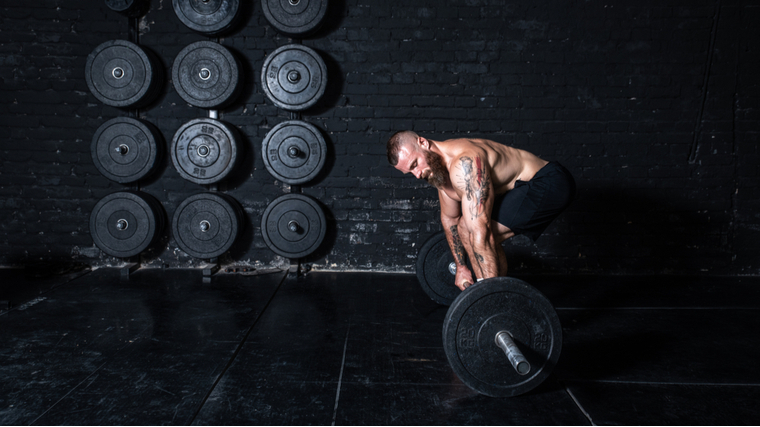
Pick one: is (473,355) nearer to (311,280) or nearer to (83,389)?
(83,389)

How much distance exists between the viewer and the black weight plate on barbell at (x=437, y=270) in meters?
2.67

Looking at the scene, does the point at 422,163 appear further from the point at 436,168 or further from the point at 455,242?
the point at 455,242

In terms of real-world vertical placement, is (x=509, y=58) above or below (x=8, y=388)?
above

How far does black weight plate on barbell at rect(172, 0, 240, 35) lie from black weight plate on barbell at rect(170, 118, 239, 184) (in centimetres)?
70

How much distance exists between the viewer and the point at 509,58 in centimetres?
340

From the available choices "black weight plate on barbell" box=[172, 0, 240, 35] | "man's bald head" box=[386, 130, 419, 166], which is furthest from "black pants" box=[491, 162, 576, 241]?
"black weight plate on barbell" box=[172, 0, 240, 35]

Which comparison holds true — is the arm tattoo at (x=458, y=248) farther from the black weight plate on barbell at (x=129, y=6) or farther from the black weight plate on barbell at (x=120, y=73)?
the black weight plate on barbell at (x=129, y=6)

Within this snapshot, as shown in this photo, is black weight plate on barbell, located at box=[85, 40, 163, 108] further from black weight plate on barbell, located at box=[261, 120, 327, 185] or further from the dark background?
black weight plate on barbell, located at box=[261, 120, 327, 185]

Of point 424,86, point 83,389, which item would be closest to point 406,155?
point 424,86

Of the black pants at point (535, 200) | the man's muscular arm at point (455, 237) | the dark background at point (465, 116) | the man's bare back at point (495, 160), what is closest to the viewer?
the man's bare back at point (495, 160)

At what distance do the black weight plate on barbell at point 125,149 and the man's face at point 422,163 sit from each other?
2.18 meters

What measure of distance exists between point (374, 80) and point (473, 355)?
8.00ft

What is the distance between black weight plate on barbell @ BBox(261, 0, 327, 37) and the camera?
316 cm

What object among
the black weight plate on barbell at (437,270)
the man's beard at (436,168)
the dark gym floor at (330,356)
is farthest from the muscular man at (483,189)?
the dark gym floor at (330,356)
